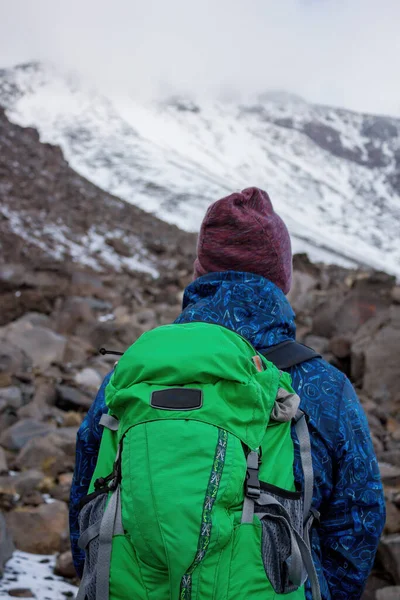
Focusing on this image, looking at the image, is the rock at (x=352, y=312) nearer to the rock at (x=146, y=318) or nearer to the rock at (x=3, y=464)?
→ the rock at (x=146, y=318)

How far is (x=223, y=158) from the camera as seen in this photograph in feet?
272

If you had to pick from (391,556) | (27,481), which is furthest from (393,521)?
(27,481)

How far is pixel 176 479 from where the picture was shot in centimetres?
115

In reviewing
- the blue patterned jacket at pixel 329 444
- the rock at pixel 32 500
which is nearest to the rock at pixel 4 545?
the rock at pixel 32 500

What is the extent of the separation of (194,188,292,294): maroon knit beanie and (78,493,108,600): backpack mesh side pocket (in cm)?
70

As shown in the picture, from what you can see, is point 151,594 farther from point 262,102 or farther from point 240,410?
point 262,102

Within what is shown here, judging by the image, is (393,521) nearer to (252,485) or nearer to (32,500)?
(32,500)

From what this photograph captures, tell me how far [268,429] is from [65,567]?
95.1 inches

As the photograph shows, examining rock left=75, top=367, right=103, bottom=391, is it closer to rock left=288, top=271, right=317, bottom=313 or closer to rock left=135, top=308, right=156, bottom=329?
rock left=135, top=308, right=156, bottom=329

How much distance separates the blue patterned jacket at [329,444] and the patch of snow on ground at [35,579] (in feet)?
6.20

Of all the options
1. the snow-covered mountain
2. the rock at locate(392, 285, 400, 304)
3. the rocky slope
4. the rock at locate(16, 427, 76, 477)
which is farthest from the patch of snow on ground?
the snow-covered mountain

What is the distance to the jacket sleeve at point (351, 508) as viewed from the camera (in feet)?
4.74

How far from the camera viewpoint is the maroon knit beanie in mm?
1653

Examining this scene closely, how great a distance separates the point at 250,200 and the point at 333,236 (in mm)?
61786
